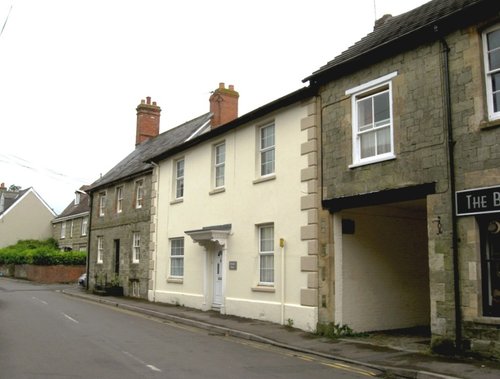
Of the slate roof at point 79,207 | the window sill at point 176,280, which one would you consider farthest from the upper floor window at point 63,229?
the window sill at point 176,280

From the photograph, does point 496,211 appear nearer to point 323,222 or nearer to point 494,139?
point 494,139

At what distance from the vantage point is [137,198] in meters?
26.0

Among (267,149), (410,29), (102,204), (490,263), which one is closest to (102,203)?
(102,204)

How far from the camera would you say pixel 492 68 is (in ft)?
33.5

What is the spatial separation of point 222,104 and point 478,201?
19.1 meters

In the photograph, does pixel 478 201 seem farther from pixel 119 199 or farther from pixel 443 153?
pixel 119 199

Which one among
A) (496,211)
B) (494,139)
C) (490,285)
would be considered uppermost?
(494,139)

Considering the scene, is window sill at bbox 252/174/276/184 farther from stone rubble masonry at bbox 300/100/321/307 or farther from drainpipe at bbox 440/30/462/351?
drainpipe at bbox 440/30/462/351

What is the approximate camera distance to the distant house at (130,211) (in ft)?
80.8

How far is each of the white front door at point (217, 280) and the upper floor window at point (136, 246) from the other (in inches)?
298

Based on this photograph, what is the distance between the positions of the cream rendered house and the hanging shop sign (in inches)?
171

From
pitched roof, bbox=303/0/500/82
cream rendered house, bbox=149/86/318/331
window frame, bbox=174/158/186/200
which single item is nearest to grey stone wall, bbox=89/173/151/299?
cream rendered house, bbox=149/86/318/331

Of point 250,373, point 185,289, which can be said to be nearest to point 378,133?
point 250,373

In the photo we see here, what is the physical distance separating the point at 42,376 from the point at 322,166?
8441 millimetres
